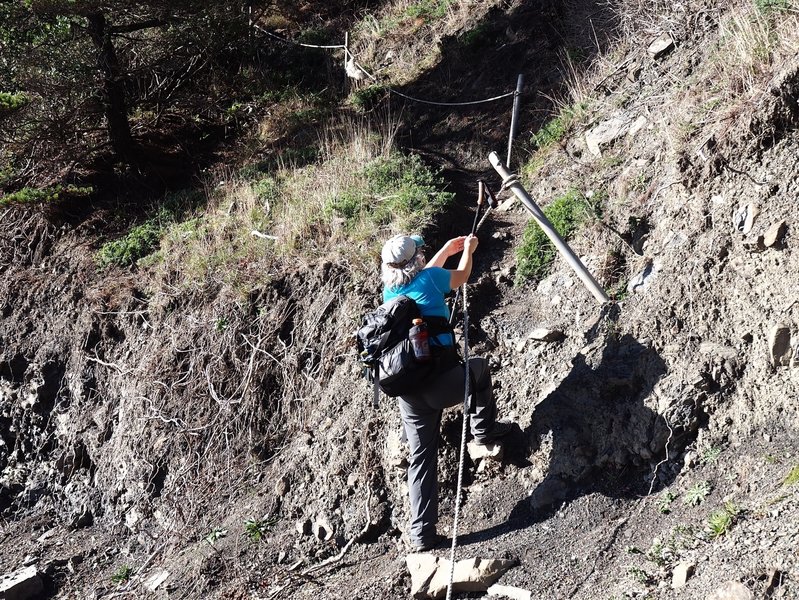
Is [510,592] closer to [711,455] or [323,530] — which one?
[711,455]

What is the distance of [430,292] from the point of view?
233 inches

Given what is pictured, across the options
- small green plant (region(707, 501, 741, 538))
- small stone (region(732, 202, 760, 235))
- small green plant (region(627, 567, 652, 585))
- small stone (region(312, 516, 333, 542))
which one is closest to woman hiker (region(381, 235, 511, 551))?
small stone (region(312, 516, 333, 542))

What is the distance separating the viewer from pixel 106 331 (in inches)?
363

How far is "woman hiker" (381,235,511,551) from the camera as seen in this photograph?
Result: 5891 millimetres

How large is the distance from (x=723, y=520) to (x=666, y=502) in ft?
2.16

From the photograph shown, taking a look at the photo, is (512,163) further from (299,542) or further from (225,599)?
(225,599)

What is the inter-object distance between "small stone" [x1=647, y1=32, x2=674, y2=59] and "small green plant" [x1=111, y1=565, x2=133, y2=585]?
703 centimetres

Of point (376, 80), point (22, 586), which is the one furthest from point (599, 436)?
point (376, 80)

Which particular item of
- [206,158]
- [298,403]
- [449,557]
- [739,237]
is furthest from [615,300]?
[206,158]

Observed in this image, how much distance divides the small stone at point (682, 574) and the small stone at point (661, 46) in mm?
5337

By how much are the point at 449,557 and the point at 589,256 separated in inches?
107

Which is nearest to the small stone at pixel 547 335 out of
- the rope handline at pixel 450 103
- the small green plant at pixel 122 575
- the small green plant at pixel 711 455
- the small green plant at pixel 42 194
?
the small green plant at pixel 711 455

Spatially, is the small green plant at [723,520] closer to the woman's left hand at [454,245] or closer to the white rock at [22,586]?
the woman's left hand at [454,245]

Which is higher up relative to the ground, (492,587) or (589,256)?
(589,256)
